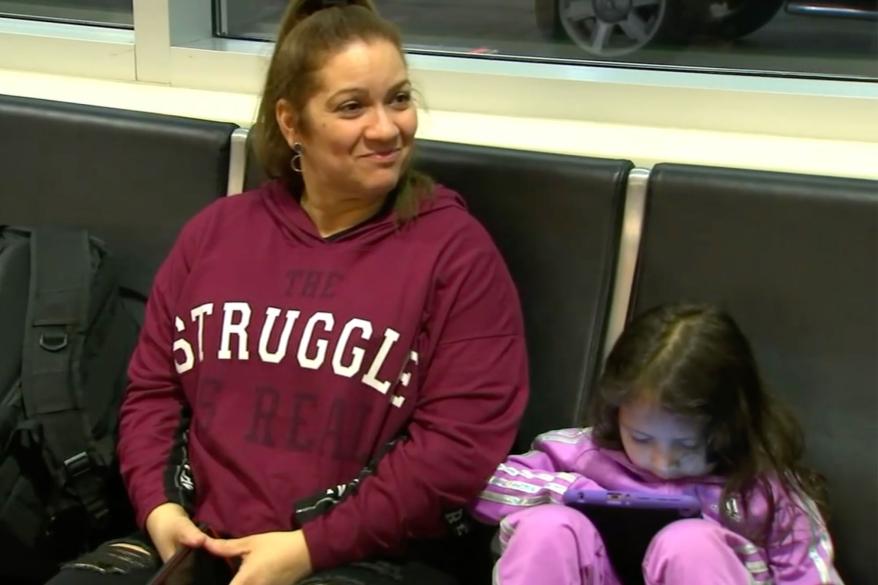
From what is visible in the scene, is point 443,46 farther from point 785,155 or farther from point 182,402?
point 182,402

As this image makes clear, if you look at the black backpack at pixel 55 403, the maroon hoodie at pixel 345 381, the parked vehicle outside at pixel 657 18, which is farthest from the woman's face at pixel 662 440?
the parked vehicle outside at pixel 657 18

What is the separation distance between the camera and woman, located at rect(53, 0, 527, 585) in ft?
4.38

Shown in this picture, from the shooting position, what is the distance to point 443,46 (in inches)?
83.7

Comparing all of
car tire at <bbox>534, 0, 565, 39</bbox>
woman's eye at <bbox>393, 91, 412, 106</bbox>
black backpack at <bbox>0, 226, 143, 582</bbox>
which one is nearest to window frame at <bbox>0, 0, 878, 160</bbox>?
car tire at <bbox>534, 0, 565, 39</bbox>

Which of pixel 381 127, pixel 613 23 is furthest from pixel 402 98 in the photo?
pixel 613 23

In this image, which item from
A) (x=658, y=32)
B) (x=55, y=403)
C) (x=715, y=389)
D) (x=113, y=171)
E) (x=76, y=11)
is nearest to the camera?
(x=715, y=389)

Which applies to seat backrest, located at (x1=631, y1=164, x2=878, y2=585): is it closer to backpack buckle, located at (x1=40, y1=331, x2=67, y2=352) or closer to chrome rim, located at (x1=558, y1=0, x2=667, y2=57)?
chrome rim, located at (x1=558, y1=0, x2=667, y2=57)

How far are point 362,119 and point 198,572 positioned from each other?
0.61 meters

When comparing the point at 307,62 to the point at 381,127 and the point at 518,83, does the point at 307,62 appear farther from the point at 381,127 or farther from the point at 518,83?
the point at 518,83

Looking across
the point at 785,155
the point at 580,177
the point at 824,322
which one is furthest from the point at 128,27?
the point at 824,322

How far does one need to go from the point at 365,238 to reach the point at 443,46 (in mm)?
807

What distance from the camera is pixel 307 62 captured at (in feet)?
4.57

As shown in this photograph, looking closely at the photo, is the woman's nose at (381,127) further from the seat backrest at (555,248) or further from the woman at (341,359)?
the seat backrest at (555,248)

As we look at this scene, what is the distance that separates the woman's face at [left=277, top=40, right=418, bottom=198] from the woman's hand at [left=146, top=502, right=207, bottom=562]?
1.57ft
